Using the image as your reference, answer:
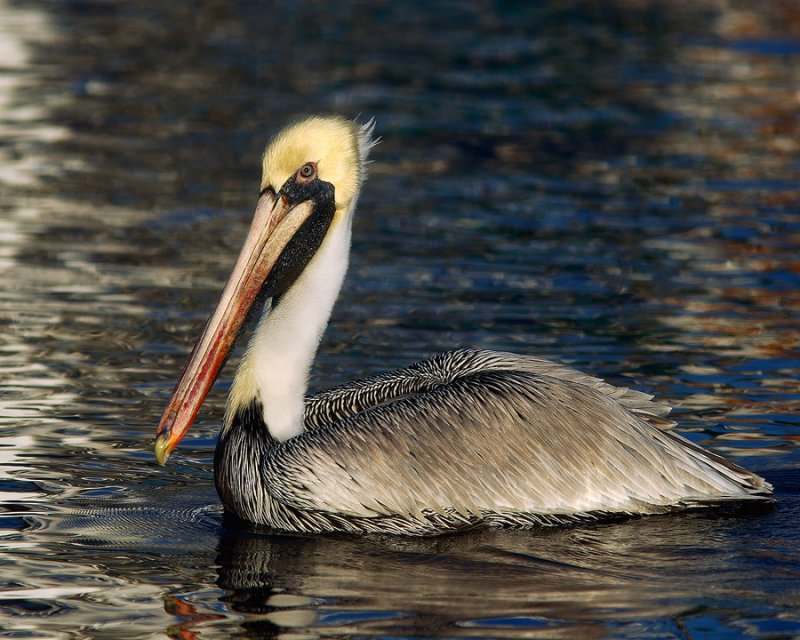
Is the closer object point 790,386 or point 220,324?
point 220,324

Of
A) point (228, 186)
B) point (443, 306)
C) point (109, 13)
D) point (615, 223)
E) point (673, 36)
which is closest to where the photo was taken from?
point (443, 306)

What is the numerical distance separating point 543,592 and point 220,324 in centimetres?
160

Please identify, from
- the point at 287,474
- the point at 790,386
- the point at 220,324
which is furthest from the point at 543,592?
the point at 790,386

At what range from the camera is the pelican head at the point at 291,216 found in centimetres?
596

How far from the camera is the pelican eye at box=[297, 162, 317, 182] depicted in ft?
19.7

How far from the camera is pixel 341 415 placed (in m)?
6.03

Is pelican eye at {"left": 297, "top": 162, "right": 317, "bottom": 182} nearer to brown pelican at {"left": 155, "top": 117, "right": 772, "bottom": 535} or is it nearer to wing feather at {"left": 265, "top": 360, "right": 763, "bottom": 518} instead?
brown pelican at {"left": 155, "top": 117, "right": 772, "bottom": 535}

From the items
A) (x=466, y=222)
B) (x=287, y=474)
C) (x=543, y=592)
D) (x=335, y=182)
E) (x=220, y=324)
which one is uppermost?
(x=466, y=222)

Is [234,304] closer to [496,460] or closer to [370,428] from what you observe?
[370,428]

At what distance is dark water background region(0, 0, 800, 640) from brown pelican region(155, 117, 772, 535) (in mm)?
121

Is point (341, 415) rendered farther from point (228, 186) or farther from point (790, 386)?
point (228, 186)

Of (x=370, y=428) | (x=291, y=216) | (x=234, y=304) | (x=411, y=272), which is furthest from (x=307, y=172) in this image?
(x=411, y=272)

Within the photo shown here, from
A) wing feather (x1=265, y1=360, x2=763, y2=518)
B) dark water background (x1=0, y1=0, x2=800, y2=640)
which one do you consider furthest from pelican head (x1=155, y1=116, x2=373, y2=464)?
dark water background (x1=0, y1=0, x2=800, y2=640)

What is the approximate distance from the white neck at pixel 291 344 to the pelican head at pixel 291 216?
0.02 metres
